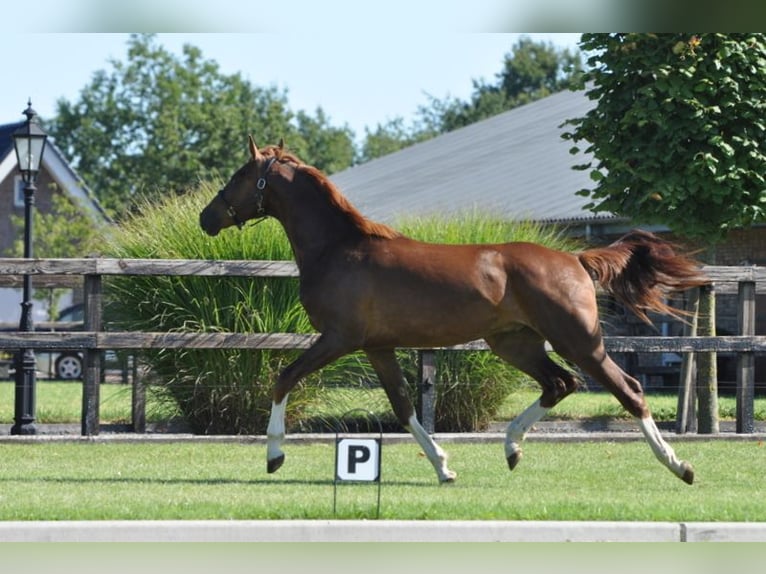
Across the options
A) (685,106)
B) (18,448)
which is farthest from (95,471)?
(685,106)

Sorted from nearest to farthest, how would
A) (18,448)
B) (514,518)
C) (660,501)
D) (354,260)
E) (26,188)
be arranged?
(514,518) < (660,501) < (354,260) < (18,448) < (26,188)

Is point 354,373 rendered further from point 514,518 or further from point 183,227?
point 514,518

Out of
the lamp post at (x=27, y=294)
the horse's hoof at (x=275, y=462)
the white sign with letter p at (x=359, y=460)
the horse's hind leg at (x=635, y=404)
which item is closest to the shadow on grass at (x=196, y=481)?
the horse's hoof at (x=275, y=462)

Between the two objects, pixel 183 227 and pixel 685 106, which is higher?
pixel 685 106

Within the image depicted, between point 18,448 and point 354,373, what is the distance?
3297mm

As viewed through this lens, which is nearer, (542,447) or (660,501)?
(660,501)

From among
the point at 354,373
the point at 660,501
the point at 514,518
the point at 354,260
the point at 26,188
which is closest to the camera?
the point at 514,518

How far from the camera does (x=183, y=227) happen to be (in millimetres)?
14312

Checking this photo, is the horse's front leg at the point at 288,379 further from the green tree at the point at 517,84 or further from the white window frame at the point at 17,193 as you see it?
the green tree at the point at 517,84

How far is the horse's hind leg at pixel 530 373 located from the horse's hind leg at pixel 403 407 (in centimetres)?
59

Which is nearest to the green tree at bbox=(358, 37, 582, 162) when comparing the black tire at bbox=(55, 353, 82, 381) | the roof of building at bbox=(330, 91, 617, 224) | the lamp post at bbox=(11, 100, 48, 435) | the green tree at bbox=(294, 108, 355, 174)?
the green tree at bbox=(294, 108, 355, 174)

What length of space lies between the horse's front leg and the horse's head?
1.40m

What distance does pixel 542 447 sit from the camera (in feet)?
44.2
